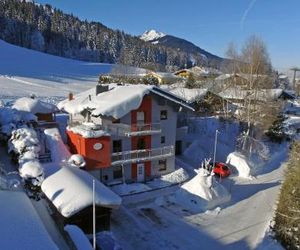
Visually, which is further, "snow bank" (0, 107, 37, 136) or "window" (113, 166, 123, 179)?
"window" (113, 166, 123, 179)

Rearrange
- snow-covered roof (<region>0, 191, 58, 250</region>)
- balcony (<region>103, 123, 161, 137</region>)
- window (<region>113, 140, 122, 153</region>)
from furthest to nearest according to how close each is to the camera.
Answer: window (<region>113, 140, 122, 153</region>) < balcony (<region>103, 123, 161, 137</region>) < snow-covered roof (<region>0, 191, 58, 250</region>)

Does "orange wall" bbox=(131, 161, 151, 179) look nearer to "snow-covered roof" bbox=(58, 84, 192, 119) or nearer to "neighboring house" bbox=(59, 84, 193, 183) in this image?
"neighboring house" bbox=(59, 84, 193, 183)

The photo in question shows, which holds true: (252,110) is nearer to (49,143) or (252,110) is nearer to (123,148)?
(123,148)

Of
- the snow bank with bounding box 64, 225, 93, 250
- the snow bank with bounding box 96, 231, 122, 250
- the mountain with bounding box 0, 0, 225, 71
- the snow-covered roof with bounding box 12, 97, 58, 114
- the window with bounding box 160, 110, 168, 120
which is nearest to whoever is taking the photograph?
the snow bank with bounding box 64, 225, 93, 250

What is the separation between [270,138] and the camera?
47.2 m

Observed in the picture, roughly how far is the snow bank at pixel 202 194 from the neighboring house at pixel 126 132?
17.5 ft

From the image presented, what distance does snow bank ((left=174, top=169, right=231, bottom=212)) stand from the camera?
26.9 metres

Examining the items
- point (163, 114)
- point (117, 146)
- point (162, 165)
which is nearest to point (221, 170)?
point (162, 165)

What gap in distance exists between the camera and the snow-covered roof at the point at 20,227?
1171cm

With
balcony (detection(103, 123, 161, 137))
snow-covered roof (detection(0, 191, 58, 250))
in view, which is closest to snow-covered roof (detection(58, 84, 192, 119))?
balcony (detection(103, 123, 161, 137))

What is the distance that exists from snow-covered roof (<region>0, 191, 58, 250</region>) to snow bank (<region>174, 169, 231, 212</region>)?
47.2 ft

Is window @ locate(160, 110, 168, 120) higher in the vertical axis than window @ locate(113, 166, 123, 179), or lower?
higher

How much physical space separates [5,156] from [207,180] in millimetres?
16423

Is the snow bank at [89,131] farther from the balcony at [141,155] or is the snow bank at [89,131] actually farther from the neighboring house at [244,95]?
the neighboring house at [244,95]
